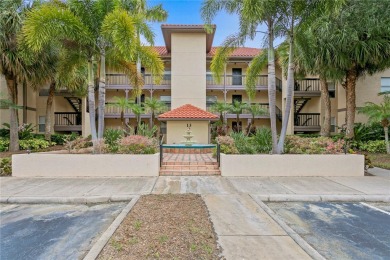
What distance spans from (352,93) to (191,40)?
14009 millimetres

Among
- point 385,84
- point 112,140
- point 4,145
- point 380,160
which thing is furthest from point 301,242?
point 385,84

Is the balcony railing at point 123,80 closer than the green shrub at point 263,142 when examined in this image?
No

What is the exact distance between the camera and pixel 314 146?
10.1 meters

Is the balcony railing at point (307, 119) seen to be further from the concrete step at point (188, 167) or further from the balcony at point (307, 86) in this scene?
the concrete step at point (188, 167)

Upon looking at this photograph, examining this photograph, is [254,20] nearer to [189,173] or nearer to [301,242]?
[189,173]

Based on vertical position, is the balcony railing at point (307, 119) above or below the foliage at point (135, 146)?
above

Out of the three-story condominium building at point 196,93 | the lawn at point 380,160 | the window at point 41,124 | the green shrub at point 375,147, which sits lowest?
the lawn at point 380,160

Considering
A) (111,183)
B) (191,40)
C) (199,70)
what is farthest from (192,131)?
(111,183)

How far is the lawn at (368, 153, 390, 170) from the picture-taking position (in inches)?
449

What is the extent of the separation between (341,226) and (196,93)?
60.5ft

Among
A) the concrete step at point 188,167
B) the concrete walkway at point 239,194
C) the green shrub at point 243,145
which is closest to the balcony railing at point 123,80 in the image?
the green shrub at point 243,145

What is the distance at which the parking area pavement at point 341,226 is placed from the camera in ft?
12.9

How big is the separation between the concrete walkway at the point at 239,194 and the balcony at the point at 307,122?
13872 millimetres

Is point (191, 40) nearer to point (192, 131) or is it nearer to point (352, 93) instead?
point (192, 131)
